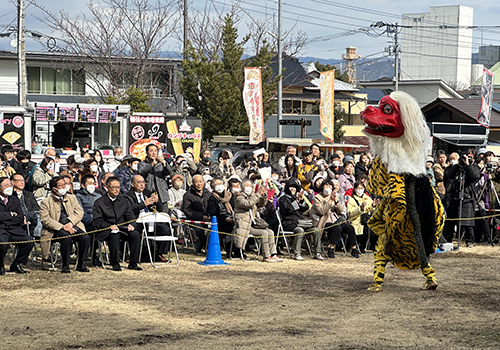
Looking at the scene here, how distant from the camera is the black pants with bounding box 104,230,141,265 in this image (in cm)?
981

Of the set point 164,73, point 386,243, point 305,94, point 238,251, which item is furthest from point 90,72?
point 386,243

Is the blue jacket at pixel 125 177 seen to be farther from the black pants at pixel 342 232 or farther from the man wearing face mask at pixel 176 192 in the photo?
the black pants at pixel 342 232

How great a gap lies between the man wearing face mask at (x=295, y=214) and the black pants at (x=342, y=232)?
0.99 ft

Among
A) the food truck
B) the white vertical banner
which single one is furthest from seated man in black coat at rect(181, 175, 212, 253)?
the white vertical banner

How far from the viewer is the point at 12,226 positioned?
9.27 m

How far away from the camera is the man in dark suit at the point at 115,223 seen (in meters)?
9.80

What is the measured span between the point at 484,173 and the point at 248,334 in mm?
8755

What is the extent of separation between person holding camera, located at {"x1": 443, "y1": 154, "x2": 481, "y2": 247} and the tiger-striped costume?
4691mm

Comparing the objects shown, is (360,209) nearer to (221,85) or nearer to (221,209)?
(221,209)

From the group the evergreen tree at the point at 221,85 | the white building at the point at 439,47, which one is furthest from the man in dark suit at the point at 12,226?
the white building at the point at 439,47

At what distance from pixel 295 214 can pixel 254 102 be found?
27.7ft

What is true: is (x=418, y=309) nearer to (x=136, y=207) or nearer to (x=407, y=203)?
(x=407, y=203)

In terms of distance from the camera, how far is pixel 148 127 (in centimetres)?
2105

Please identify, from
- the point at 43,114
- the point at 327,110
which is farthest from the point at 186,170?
the point at 327,110
